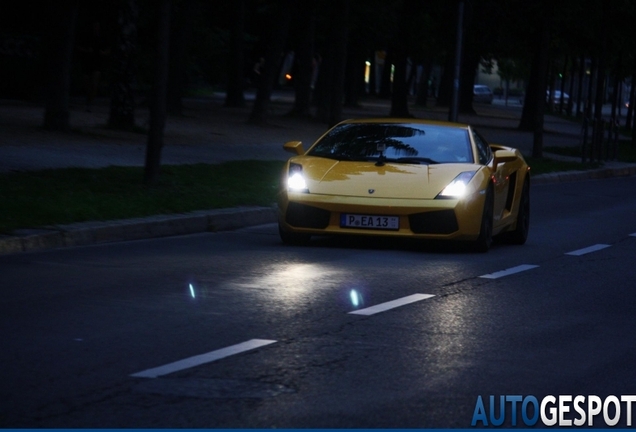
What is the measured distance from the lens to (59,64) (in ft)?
74.1

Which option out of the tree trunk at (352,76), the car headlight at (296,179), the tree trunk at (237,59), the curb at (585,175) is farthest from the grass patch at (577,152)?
the car headlight at (296,179)

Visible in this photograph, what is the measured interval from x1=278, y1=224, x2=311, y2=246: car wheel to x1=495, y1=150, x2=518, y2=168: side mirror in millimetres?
2120

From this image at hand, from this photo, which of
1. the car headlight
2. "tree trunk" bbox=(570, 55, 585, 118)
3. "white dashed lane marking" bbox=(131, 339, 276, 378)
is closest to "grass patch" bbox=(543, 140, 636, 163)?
the car headlight

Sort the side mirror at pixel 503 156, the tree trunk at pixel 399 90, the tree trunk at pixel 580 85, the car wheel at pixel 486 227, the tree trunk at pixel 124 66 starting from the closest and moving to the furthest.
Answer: the car wheel at pixel 486 227, the side mirror at pixel 503 156, the tree trunk at pixel 124 66, the tree trunk at pixel 399 90, the tree trunk at pixel 580 85

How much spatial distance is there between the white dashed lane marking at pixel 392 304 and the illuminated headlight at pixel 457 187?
9.20ft

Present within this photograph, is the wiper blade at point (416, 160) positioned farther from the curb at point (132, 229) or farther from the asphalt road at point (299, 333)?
the curb at point (132, 229)

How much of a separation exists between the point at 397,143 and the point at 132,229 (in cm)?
282

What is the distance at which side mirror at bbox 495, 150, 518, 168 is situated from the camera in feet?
43.1

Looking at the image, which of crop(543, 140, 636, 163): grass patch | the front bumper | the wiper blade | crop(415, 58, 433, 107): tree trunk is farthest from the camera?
crop(415, 58, 433, 107): tree trunk

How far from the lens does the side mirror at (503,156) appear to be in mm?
13138

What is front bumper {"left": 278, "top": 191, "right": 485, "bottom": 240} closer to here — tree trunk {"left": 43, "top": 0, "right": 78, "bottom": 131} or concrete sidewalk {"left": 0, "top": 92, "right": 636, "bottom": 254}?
concrete sidewalk {"left": 0, "top": 92, "right": 636, "bottom": 254}

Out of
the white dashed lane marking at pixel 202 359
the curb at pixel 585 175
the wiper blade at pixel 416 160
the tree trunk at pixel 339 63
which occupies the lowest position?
the curb at pixel 585 175

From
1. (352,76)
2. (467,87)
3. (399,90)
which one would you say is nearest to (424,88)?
(467,87)

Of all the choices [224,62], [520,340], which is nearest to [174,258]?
[520,340]
